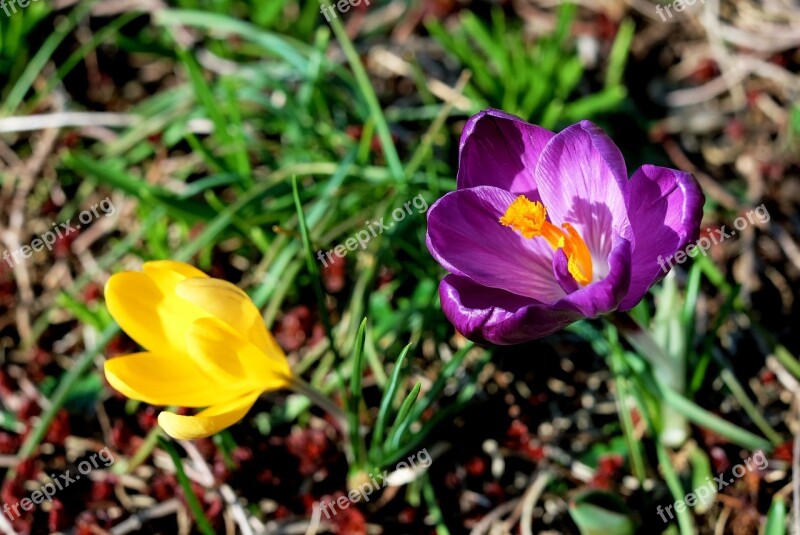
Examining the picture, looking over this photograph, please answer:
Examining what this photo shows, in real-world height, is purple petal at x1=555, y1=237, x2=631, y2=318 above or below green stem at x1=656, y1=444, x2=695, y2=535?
above

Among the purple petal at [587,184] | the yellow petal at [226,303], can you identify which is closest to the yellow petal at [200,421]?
the yellow petal at [226,303]

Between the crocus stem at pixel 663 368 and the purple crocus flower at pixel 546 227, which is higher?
the purple crocus flower at pixel 546 227

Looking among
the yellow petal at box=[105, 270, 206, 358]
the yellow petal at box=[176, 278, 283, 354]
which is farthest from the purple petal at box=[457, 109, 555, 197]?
the yellow petal at box=[105, 270, 206, 358]

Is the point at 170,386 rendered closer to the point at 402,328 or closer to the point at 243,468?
the point at 243,468

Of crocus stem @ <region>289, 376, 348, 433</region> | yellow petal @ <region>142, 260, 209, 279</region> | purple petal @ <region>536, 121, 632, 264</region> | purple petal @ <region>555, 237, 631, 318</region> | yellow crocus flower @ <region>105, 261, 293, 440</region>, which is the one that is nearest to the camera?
purple petal @ <region>555, 237, 631, 318</region>

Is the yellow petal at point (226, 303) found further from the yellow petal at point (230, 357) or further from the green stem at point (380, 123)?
the green stem at point (380, 123)

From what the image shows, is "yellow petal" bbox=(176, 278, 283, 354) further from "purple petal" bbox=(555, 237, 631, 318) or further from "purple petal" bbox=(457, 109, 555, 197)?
"purple petal" bbox=(555, 237, 631, 318)

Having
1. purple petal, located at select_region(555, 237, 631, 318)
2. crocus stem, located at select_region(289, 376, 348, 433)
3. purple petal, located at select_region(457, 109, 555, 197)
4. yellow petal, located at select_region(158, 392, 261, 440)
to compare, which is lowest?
crocus stem, located at select_region(289, 376, 348, 433)

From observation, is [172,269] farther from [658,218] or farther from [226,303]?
[658,218]
